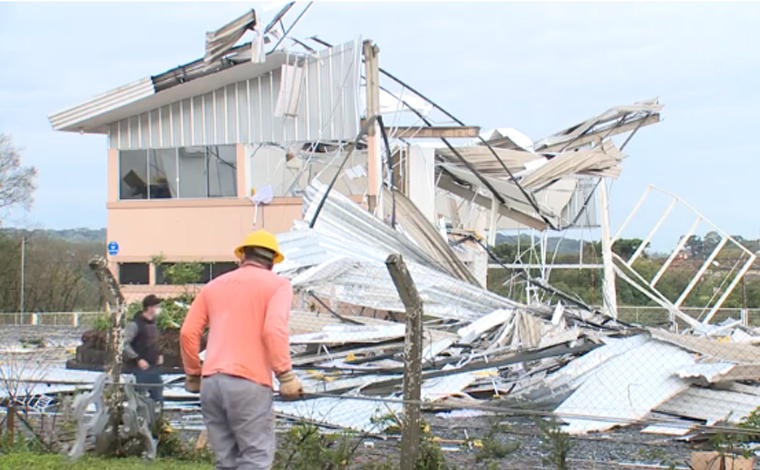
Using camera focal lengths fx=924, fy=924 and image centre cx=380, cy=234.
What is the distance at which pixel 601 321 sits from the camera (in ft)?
46.3

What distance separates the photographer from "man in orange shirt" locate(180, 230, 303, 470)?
5.24m

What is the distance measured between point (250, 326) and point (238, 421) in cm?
54

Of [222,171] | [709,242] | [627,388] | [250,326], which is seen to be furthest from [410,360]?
[709,242]

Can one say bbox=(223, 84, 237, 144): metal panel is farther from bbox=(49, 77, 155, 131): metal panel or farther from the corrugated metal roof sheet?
the corrugated metal roof sheet

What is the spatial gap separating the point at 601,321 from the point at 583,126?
28.0ft

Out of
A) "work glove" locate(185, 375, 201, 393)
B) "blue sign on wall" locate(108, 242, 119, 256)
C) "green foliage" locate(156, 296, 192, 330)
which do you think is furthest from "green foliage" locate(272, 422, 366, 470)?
"blue sign on wall" locate(108, 242, 119, 256)

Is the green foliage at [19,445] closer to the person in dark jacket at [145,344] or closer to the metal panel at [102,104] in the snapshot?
the person in dark jacket at [145,344]

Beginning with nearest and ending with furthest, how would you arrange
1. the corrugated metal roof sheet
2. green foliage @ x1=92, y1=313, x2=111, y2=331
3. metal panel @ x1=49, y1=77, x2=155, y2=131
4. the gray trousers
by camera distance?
the gray trousers, the corrugated metal roof sheet, green foliage @ x1=92, y1=313, x2=111, y2=331, metal panel @ x1=49, y1=77, x2=155, y2=131

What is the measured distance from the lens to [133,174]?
934 inches

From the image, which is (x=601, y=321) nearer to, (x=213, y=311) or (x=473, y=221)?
(x=213, y=311)

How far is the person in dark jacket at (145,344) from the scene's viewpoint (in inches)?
366

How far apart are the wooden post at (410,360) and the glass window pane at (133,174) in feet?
60.5

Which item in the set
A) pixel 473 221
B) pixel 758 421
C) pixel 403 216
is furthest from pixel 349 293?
pixel 473 221

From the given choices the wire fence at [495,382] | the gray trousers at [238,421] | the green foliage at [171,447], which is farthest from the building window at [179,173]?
the gray trousers at [238,421]
